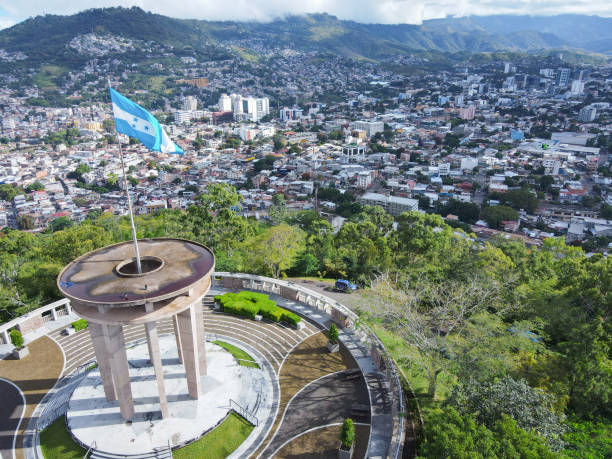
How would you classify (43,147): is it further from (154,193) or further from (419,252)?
(419,252)

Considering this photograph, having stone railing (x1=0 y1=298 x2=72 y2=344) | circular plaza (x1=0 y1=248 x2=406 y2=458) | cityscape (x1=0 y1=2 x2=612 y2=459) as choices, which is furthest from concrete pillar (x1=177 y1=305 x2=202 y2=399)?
stone railing (x1=0 y1=298 x2=72 y2=344)

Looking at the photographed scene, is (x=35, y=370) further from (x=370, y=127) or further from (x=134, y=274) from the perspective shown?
(x=370, y=127)

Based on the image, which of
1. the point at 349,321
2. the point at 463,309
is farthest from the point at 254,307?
the point at 463,309

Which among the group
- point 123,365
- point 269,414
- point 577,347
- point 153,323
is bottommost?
point 269,414

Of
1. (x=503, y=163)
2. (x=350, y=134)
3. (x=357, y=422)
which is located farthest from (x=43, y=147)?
(x=357, y=422)

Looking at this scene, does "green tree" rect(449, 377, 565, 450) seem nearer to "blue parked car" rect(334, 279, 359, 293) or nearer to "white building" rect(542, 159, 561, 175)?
"blue parked car" rect(334, 279, 359, 293)

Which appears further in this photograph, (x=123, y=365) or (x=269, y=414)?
(x=269, y=414)

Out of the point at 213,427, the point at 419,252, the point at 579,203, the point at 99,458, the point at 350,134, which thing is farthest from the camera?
the point at 350,134

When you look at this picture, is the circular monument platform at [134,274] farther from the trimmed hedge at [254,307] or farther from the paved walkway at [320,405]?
the paved walkway at [320,405]
